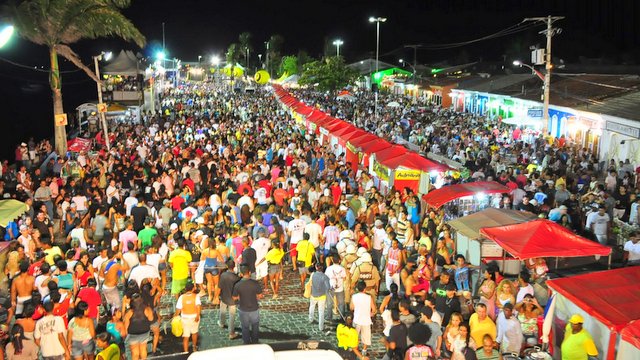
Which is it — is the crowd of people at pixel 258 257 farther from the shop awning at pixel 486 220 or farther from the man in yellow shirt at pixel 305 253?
the shop awning at pixel 486 220

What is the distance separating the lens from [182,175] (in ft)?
54.7

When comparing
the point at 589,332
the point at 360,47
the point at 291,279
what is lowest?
the point at 291,279

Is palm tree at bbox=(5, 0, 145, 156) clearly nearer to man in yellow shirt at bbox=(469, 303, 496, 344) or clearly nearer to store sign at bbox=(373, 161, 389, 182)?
store sign at bbox=(373, 161, 389, 182)

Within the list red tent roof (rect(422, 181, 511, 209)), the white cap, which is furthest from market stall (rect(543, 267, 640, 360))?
red tent roof (rect(422, 181, 511, 209))

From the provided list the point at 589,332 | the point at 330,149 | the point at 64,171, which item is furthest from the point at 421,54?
the point at 589,332

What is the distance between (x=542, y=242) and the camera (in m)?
8.84

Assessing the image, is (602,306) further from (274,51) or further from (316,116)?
(274,51)

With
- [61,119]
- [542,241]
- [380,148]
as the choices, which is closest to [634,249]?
[542,241]

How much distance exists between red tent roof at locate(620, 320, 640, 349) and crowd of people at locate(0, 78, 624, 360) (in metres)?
0.60

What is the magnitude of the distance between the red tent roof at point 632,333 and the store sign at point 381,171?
32.2 ft

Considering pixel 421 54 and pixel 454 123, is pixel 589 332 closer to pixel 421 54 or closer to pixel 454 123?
pixel 454 123

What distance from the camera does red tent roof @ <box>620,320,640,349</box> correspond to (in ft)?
19.6

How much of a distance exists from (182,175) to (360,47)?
145307mm

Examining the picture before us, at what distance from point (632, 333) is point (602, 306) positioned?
0.70m
